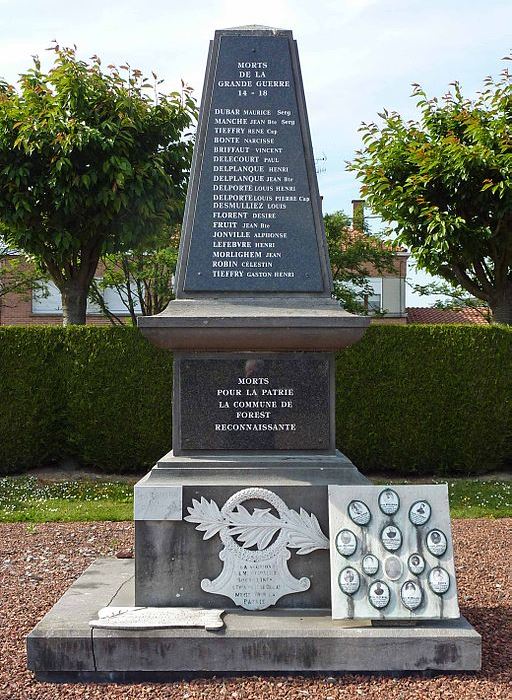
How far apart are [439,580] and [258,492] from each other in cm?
105

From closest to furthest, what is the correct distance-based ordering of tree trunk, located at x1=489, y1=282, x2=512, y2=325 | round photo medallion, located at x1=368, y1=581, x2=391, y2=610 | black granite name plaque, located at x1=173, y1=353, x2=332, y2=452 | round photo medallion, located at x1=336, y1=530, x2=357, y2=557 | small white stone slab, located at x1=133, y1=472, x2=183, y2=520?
round photo medallion, located at x1=368, y1=581, x2=391, y2=610 < round photo medallion, located at x1=336, y1=530, x2=357, y2=557 < small white stone slab, located at x1=133, y1=472, x2=183, y2=520 < black granite name plaque, located at x1=173, y1=353, x2=332, y2=452 < tree trunk, located at x1=489, y1=282, x2=512, y2=325

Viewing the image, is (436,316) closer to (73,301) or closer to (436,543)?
(73,301)

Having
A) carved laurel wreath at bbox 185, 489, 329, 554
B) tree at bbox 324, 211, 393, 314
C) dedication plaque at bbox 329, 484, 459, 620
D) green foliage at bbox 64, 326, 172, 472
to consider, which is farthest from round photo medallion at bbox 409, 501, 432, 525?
tree at bbox 324, 211, 393, 314

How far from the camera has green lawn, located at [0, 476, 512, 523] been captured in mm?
8531

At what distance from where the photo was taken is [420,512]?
166 inches

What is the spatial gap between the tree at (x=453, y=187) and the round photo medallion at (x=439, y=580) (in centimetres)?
743

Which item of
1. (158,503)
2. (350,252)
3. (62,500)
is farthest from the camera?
(350,252)

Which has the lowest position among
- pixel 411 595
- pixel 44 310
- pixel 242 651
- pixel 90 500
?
pixel 90 500

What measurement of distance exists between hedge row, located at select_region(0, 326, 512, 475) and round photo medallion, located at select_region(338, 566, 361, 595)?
21.8 ft

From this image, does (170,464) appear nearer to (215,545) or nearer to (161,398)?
(215,545)

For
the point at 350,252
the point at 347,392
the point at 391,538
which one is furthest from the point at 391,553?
the point at 350,252

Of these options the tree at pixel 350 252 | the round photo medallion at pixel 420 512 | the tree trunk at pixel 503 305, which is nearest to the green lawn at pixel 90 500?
the tree trunk at pixel 503 305

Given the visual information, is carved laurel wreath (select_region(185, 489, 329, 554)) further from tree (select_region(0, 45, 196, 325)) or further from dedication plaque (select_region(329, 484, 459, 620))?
tree (select_region(0, 45, 196, 325))

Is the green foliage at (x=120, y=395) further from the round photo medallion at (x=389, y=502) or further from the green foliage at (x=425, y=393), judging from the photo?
the round photo medallion at (x=389, y=502)
